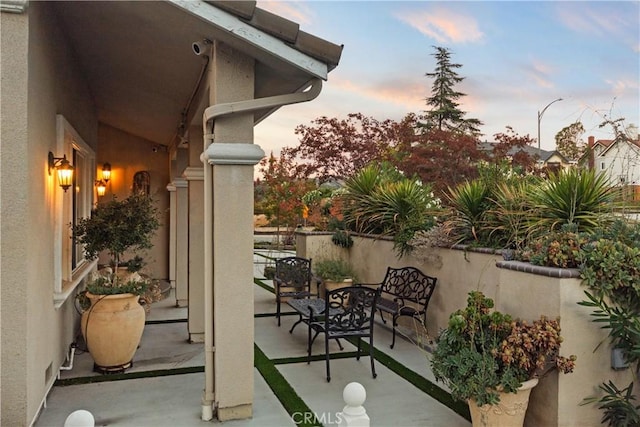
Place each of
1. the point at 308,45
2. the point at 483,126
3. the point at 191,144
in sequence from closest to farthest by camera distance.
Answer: the point at 308,45
the point at 191,144
the point at 483,126

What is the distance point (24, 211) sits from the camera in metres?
3.13

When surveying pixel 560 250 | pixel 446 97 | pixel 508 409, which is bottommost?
pixel 508 409

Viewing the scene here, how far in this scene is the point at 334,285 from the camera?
26.3 feet

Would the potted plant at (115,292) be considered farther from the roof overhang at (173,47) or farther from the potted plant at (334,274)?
the potted plant at (334,274)

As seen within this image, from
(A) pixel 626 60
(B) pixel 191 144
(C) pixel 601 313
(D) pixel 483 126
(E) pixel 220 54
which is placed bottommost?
(C) pixel 601 313

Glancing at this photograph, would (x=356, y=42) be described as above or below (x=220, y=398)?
above

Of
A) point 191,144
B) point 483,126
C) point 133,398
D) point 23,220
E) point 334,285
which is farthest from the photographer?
point 483,126

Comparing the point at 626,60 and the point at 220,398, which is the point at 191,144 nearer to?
the point at 220,398

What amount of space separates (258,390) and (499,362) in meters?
2.35

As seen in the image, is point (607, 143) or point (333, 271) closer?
point (607, 143)

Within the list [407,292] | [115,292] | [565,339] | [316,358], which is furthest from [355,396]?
[407,292]

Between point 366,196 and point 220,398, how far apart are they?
5.43 m

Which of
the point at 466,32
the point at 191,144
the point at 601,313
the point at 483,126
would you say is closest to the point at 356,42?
the point at 466,32

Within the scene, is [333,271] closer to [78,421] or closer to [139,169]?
[139,169]
